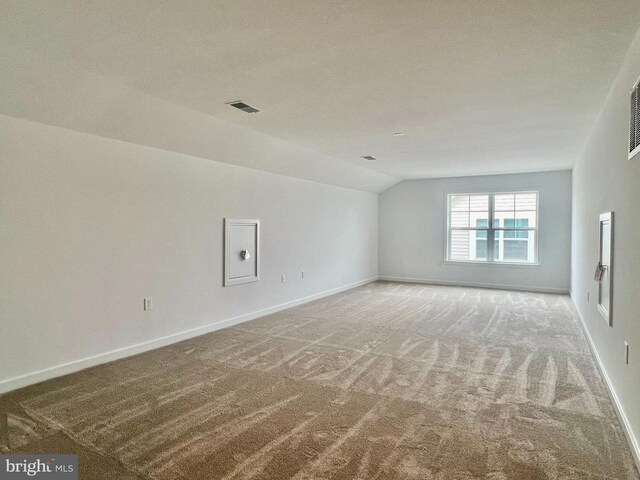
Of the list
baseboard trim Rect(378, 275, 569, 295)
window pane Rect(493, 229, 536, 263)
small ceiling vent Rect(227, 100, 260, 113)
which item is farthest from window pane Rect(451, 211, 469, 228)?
small ceiling vent Rect(227, 100, 260, 113)

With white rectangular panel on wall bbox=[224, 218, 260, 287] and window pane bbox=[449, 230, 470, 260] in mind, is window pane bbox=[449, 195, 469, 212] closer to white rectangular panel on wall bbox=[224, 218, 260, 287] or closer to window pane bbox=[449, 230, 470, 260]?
window pane bbox=[449, 230, 470, 260]

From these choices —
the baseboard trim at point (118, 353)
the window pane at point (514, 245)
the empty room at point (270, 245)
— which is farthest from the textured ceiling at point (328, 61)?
the window pane at point (514, 245)

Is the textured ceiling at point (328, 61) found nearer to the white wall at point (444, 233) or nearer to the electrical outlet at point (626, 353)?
the electrical outlet at point (626, 353)

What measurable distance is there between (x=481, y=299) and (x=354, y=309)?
97.8 inches

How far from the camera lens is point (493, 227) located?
8.52 meters

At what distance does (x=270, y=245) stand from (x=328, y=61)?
12.0 ft

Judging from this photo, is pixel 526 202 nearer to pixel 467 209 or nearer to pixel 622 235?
pixel 467 209

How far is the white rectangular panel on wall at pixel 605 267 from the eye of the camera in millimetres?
3082

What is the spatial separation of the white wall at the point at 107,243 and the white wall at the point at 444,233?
422 centimetres

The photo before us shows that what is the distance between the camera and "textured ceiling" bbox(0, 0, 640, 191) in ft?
6.72

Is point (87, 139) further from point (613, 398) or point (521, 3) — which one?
point (613, 398)

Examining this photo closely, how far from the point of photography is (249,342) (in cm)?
447

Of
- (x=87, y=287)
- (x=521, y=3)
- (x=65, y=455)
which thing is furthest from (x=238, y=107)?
(x=65, y=455)

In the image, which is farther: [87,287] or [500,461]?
[87,287]
